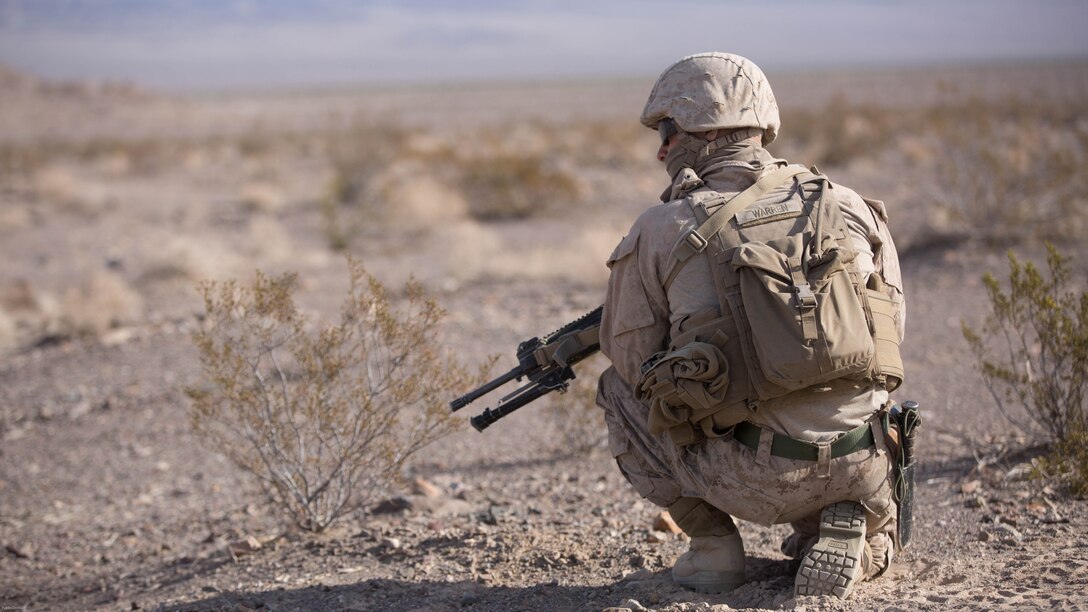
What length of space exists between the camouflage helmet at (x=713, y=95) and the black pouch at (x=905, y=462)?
0.95 metres

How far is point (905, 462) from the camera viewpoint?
2.84 metres

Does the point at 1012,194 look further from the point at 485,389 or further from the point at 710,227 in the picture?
the point at 710,227

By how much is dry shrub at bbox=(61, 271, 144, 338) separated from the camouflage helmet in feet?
21.7

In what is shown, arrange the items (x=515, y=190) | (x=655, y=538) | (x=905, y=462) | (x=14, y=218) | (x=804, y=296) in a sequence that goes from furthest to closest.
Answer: (x=14, y=218), (x=515, y=190), (x=655, y=538), (x=905, y=462), (x=804, y=296)

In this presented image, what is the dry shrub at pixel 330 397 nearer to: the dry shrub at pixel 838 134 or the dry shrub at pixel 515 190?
the dry shrub at pixel 515 190

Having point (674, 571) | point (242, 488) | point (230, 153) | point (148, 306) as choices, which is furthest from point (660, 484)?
point (230, 153)

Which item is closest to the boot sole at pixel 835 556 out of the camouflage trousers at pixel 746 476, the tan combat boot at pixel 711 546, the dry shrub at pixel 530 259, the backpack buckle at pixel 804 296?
the camouflage trousers at pixel 746 476

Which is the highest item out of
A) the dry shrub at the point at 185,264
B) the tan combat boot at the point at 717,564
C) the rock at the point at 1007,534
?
the dry shrub at the point at 185,264

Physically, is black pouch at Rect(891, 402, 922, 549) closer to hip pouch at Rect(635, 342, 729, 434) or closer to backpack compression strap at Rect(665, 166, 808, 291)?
hip pouch at Rect(635, 342, 729, 434)

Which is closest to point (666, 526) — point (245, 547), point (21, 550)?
point (245, 547)

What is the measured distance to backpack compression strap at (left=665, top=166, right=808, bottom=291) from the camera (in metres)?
2.60

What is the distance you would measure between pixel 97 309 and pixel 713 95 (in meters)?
6.85

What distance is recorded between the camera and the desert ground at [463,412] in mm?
3373

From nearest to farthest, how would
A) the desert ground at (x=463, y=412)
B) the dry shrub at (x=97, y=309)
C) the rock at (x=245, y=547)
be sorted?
the desert ground at (x=463, y=412), the rock at (x=245, y=547), the dry shrub at (x=97, y=309)
